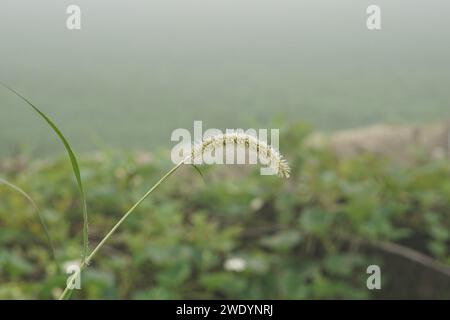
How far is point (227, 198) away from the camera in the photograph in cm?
239

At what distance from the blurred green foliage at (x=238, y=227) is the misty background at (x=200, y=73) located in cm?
87

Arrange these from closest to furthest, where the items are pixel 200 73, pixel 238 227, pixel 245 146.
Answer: pixel 245 146
pixel 238 227
pixel 200 73

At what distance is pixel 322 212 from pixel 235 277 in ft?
1.31

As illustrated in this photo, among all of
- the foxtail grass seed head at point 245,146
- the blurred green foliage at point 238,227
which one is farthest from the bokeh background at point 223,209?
the foxtail grass seed head at point 245,146

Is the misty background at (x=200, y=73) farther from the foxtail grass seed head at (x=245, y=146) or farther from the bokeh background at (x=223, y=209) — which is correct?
the foxtail grass seed head at (x=245, y=146)

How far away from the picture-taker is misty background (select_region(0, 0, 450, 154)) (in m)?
4.17

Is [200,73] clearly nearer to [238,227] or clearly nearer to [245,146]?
[238,227]

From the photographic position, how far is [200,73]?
5359mm

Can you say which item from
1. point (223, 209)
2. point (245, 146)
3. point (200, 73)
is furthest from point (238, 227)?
point (200, 73)

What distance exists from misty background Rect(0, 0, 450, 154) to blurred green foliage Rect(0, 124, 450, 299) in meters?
0.87

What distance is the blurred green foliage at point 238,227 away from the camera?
202 cm

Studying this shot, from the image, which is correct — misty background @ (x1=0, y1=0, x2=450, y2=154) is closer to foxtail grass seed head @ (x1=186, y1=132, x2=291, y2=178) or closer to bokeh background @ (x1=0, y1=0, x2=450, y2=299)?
bokeh background @ (x1=0, y1=0, x2=450, y2=299)

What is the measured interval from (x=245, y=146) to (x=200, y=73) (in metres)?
4.71

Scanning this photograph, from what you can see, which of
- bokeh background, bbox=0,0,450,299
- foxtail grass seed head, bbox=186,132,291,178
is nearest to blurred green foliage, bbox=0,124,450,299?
bokeh background, bbox=0,0,450,299
